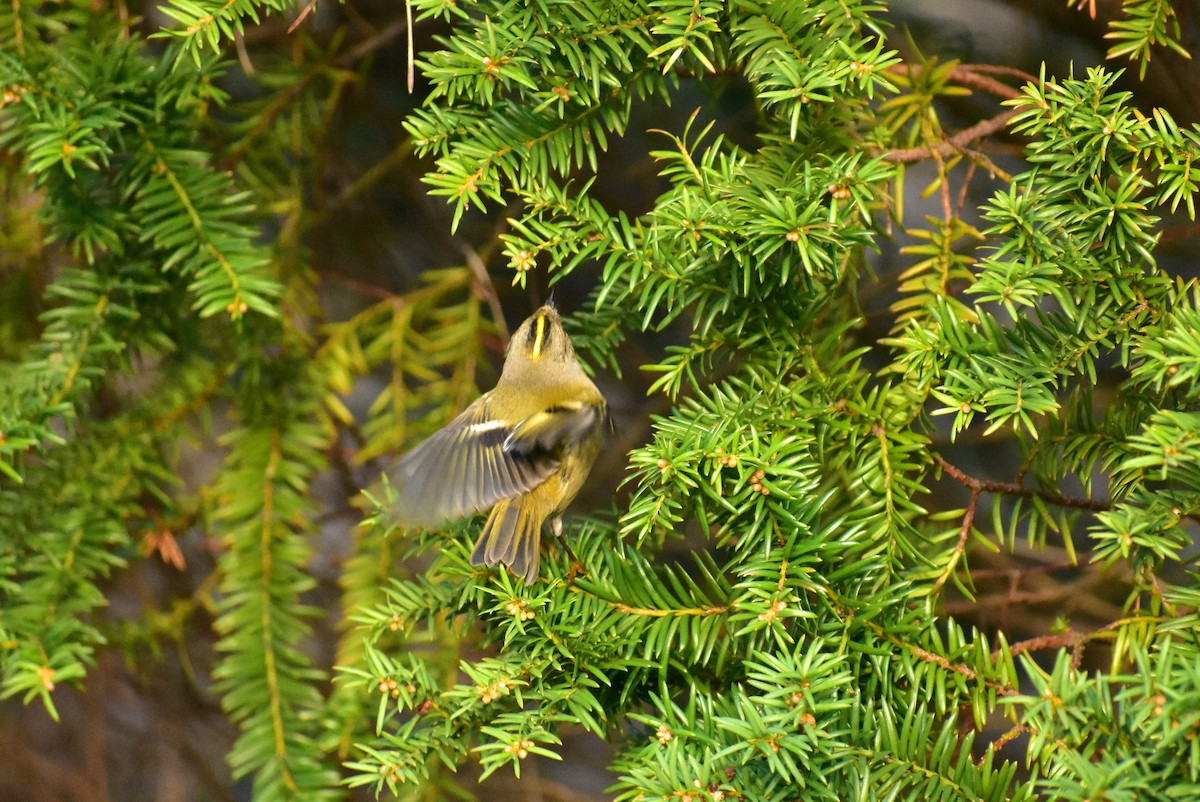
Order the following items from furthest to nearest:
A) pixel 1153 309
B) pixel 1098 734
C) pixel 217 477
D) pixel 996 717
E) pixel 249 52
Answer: pixel 996 717 < pixel 249 52 < pixel 217 477 < pixel 1153 309 < pixel 1098 734

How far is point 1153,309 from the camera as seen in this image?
75 cm

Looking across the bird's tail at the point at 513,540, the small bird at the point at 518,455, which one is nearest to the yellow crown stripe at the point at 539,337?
the small bird at the point at 518,455

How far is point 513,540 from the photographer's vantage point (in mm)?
987

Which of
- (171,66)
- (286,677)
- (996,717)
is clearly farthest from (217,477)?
(996,717)

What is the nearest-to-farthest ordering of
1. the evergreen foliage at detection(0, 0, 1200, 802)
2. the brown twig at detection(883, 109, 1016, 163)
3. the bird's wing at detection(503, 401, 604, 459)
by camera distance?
the evergreen foliage at detection(0, 0, 1200, 802) < the brown twig at detection(883, 109, 1016, 163) < the bird's wing at detection(503, 401, 604, 459)

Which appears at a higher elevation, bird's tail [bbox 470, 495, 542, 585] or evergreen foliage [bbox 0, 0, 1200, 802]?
evergreen foliage [bbox 0, 0, 1200, 802]

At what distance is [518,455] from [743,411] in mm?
415

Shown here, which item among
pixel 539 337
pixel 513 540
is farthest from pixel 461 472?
pixel 539 337

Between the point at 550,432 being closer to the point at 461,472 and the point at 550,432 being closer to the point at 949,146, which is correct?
the point at 461,472

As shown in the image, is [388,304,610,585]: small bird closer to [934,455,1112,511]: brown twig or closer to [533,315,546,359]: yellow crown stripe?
[533,315,546,359]: yellow crown stripe

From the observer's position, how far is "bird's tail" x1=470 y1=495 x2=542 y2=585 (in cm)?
93

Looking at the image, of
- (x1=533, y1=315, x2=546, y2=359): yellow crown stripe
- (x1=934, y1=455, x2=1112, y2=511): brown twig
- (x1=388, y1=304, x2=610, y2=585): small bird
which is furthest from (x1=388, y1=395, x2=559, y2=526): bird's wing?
(x1=934, y1=455, x2=1112, y2=511): brown twig

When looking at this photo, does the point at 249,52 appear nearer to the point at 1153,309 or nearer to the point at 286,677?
the point at 286,677

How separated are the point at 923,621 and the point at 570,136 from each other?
A: 511mm
